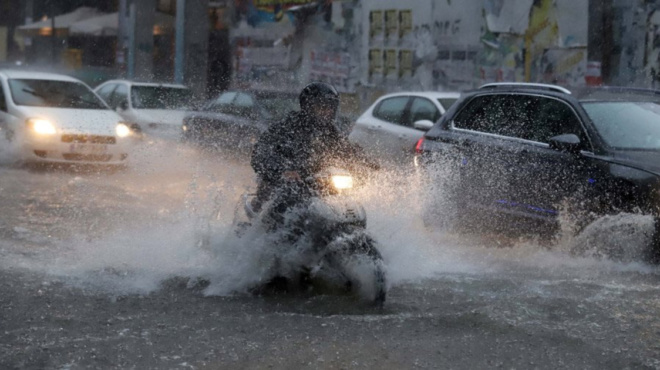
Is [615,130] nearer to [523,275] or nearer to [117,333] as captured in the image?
[523,275]

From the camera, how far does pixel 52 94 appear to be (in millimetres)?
14945

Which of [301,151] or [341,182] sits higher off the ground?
[301,151]

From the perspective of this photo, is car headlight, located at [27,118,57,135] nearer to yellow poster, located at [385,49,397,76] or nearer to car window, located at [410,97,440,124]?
car window, located at [410,97,440,124]

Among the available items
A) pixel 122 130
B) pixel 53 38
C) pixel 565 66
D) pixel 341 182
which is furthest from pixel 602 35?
pixel 53 38

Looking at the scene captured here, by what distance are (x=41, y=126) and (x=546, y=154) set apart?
836 cm

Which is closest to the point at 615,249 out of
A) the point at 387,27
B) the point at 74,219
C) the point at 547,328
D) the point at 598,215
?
the point at 598,215

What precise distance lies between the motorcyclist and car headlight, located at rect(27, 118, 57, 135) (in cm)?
822

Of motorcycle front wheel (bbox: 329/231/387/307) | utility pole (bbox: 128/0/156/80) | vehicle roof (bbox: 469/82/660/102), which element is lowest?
motorcycle front wheel (bbox: 329/231/387/307)

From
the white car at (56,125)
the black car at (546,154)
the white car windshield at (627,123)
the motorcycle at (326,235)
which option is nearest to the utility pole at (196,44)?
the white car at (56,125)

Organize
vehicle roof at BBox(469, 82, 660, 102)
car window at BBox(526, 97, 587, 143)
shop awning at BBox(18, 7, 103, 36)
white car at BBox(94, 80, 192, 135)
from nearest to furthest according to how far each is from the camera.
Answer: car window at BBox(526, 97, 587, 143)
vehicle roof at BBox(469, 82, 660, 102)
white car at BBox(94, 80, 192, 135)
shop awning at BBox(18, 7, 103, 36)

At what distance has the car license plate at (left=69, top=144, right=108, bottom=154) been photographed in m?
13.7

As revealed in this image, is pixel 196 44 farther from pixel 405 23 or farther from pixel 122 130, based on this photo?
pixel 122 130

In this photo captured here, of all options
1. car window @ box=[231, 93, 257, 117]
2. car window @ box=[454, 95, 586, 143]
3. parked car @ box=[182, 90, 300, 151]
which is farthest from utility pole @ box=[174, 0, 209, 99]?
car window @ box=[454, 95, 586, 143]

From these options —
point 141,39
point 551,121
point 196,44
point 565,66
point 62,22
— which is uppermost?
point 62,22
